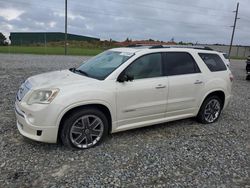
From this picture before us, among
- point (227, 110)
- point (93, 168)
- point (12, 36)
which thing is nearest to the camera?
point (93, 168)

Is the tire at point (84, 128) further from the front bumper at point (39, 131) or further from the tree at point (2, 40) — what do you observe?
the tree at point (2, 40)

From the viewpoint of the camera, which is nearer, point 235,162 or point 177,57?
point 235,162

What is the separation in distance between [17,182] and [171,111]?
3.02m

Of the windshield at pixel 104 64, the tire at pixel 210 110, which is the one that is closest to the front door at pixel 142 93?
the windshield at pixel 104 64

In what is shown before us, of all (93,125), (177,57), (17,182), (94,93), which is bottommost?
(17,182)

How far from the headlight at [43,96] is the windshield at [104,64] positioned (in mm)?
875

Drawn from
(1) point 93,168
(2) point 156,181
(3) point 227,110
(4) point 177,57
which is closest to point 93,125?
(1) point 93,168

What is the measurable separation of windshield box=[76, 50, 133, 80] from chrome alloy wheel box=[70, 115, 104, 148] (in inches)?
29.2

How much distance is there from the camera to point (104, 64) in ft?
15.9

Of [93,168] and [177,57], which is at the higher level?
[177,57]

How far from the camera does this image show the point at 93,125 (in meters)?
4.18

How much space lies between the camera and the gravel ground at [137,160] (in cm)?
333

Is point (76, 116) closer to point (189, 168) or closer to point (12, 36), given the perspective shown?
point (189, 168)

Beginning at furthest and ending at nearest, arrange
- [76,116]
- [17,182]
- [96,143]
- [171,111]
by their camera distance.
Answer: [171,111] < [96,143] < [76,116] < [17,182]
